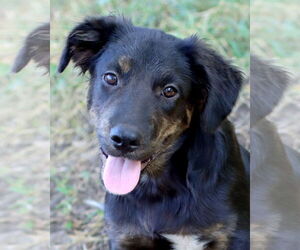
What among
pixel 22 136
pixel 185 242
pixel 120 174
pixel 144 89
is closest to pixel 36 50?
pixel 22 136

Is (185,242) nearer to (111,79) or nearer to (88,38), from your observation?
(111,79)

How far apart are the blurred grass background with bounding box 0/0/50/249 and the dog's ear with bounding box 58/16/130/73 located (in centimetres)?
19

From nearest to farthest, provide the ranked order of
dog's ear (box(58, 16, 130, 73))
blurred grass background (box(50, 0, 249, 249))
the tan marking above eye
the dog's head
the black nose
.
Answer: the black nose < the dog's head < the tan marking above eye < dog's ear (box(58, 16, 130, 73)) < blurred grass background (box(50, 0, 249, 249))

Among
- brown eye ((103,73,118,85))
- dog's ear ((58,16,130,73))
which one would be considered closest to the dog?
dog's ear ((58,16,130,73))

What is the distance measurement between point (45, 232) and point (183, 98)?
103 cm

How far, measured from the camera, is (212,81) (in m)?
2.60

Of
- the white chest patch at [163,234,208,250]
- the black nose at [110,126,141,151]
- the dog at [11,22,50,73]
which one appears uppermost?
the dog at [11,22,50,73]

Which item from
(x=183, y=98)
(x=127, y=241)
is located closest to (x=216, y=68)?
(x=183, y=98)

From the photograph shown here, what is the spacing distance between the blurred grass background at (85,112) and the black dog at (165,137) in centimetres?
81

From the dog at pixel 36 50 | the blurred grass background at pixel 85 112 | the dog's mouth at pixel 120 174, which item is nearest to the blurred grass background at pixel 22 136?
the dog at pixel 36 50

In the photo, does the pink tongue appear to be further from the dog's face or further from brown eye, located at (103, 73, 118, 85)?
brown eye, located at (103, 73, 118, 85)

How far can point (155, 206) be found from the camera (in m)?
2.84

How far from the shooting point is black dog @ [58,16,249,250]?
A: 2.54 metres

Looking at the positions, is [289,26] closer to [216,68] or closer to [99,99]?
[216,68]
